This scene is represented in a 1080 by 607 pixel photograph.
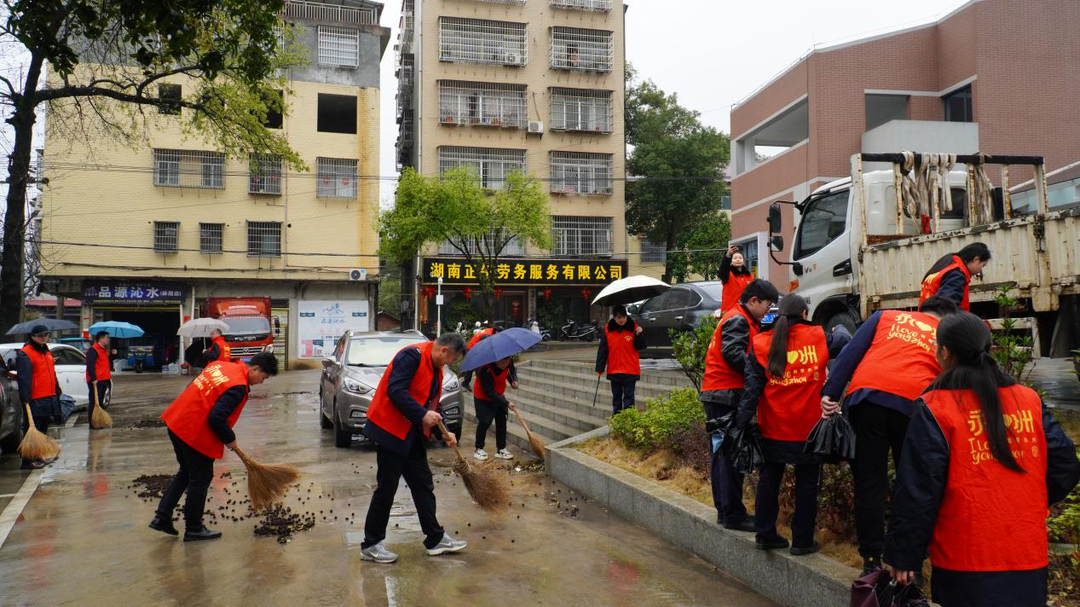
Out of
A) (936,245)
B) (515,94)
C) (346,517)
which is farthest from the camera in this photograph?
(515,94)

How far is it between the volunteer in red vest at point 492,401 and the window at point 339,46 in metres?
25.9

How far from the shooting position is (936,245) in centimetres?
730

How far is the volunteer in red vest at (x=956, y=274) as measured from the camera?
17.4 ft

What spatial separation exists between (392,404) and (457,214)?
21.6 meters

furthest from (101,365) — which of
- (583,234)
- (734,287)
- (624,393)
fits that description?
(583,234)

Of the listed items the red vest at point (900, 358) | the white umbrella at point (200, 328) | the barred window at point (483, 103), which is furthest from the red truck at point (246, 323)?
the red vest at point (900, 358)

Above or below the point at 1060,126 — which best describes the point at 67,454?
below

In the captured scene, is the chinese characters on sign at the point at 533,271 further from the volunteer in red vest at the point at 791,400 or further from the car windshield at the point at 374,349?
the volunteer in red vest at the point at 791,400

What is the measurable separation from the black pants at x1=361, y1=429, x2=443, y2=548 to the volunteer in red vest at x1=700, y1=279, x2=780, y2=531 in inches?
78.0

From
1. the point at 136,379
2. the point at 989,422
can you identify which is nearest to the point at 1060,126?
the point at 989,422

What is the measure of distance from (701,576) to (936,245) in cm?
420

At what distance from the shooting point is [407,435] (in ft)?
Answer: 17.5

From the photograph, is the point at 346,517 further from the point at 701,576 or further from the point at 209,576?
the point at 701,576

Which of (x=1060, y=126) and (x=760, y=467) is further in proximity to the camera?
(x=1060, y=126)
